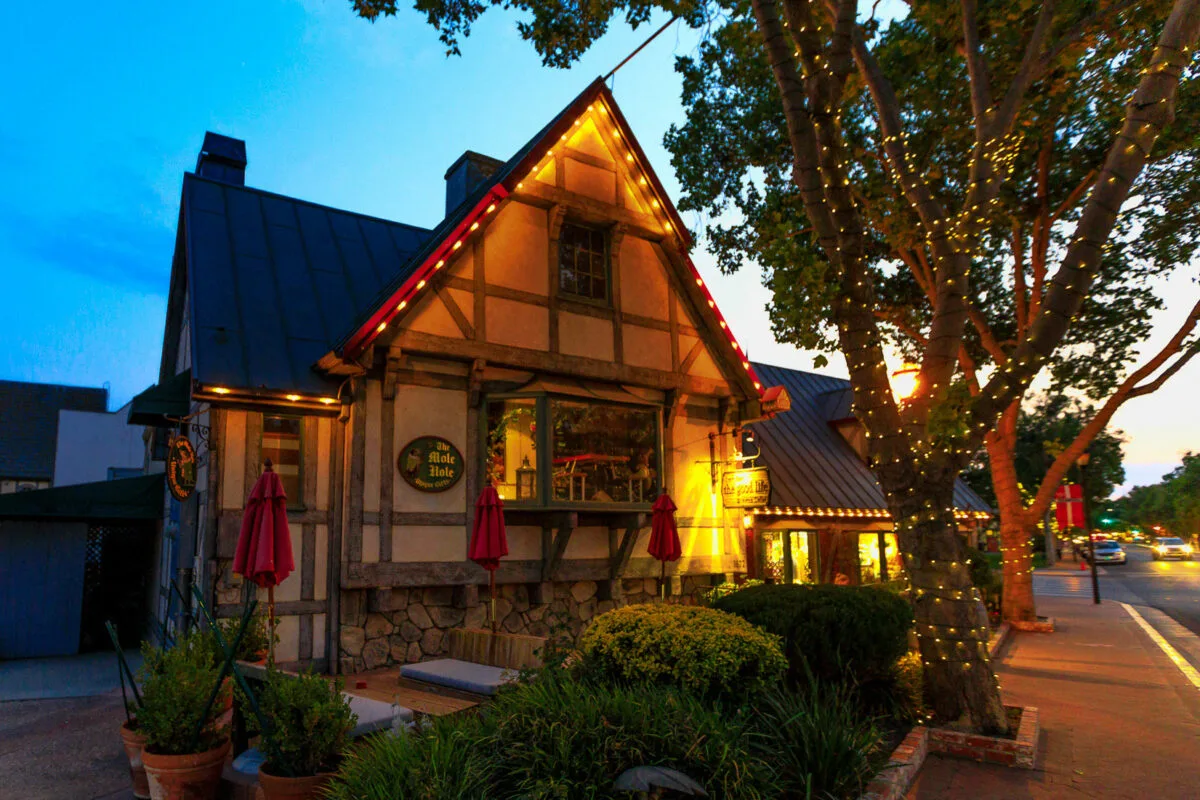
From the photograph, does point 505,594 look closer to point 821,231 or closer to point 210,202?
point 821,231

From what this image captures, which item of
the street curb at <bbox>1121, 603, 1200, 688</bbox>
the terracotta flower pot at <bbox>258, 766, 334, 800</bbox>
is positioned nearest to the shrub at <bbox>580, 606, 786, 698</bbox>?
the terracotta flower pot at <bbox>258, 766, 334, 800</bbox>

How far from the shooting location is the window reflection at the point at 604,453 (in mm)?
11164

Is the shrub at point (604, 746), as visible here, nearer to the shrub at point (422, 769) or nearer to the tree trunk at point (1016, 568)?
the shrub at point (422, 769)

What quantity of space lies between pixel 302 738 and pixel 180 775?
4.17 feet

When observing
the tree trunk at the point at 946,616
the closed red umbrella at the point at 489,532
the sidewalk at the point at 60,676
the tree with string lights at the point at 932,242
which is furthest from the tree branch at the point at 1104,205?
the sidewalk at the point at 60,676

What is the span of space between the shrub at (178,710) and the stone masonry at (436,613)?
3.76m

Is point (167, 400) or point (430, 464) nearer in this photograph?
point (430, 464)

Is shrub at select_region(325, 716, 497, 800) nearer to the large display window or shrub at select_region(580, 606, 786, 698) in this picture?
shrub at select_region(580, 606, 786, 698)

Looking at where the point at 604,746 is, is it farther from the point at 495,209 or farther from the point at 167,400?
the point at 167,400

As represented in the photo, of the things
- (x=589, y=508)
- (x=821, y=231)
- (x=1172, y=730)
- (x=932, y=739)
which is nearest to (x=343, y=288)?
(x=589, y=508)

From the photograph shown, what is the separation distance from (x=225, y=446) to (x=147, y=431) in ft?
32.0

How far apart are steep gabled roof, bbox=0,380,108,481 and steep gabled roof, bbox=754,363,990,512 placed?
2573 centimetres

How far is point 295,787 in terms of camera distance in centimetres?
500

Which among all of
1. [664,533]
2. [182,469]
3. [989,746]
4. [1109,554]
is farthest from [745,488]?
[1109,554]
